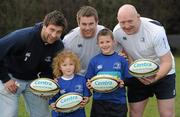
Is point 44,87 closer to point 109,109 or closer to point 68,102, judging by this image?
point 68,102

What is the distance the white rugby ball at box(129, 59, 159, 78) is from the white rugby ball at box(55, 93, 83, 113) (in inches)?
30.7

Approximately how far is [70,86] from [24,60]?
2.40 ft

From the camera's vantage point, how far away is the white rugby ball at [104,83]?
5883mm

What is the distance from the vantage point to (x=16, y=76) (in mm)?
6340

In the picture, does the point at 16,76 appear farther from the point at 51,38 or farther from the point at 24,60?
the point at 51,38

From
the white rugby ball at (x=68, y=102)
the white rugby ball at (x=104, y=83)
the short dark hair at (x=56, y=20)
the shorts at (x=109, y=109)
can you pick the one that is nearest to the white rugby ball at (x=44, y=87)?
the white rugby ball at (x=68, y=102)

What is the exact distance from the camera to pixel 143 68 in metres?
6.02

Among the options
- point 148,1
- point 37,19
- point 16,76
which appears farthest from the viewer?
point 148,1

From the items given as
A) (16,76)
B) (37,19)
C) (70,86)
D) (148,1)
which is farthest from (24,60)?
(148,1)

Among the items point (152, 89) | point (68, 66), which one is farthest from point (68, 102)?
point (152, 89)

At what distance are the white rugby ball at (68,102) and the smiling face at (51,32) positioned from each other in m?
0.75

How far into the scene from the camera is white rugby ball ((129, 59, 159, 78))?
19.7ft

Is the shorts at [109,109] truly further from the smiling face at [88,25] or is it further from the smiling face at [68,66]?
the smiling face at [88,25]

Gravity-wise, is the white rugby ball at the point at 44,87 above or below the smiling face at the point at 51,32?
below
